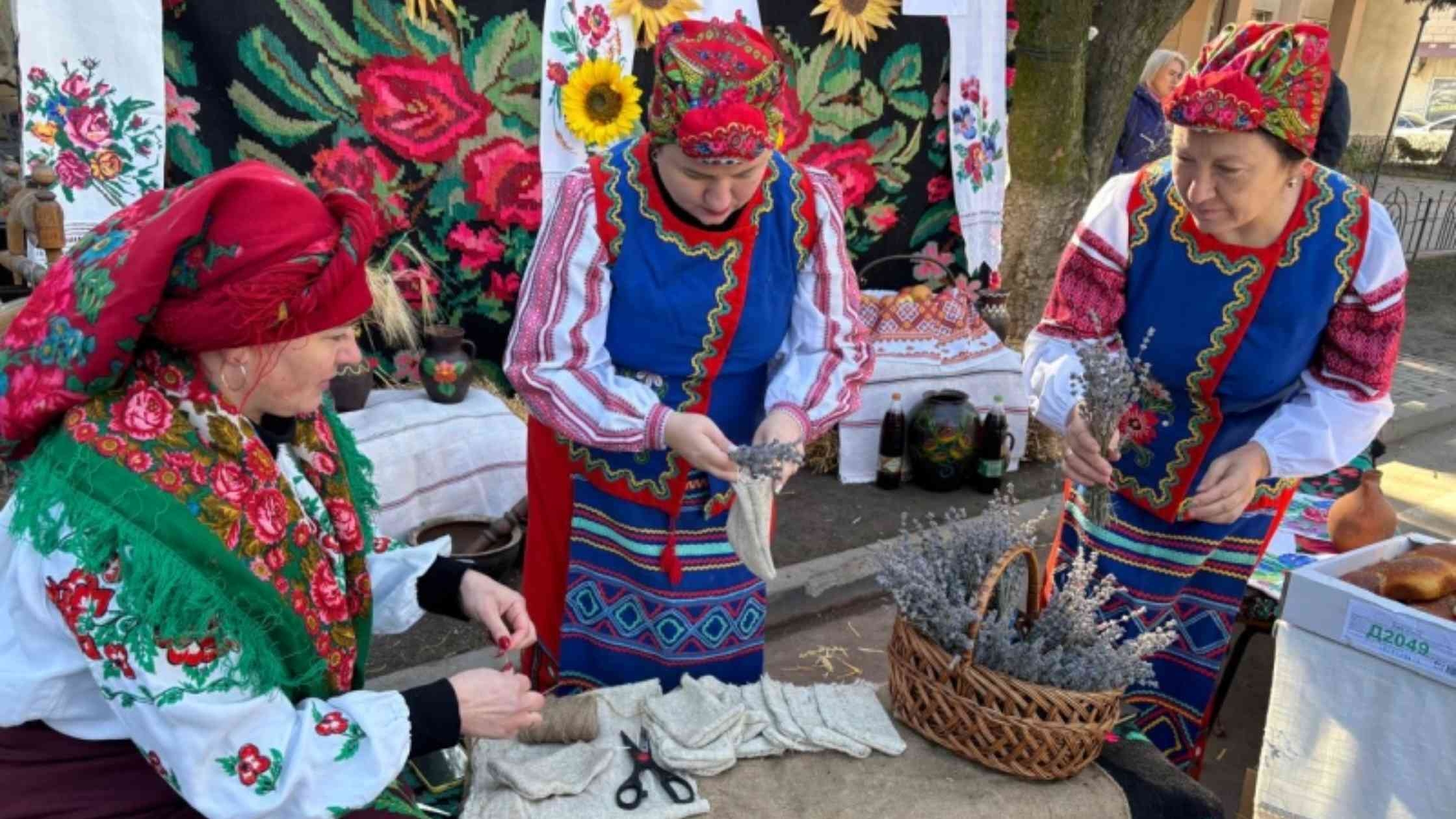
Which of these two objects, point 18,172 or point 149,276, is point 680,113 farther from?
point 18,172

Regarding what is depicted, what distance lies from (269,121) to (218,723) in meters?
3.22

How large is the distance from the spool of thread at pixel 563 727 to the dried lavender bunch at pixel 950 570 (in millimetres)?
590

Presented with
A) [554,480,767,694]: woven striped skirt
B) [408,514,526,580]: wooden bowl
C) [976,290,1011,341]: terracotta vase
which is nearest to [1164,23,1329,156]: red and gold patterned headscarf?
[554,480,767,694]: woven striped skirt

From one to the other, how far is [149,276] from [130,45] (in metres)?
2.90

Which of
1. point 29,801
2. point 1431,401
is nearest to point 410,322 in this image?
point 29,801

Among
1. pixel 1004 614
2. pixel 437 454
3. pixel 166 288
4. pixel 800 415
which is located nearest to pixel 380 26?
pixel 437 454

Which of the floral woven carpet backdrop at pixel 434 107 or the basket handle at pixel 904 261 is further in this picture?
the basket handle at pixel 904 261

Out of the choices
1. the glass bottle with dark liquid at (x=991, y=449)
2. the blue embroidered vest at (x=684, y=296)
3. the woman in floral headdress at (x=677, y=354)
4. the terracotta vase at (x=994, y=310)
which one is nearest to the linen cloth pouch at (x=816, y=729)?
the woman in floral headdress at (x=677, y=354)

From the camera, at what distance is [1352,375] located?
2.21 metres

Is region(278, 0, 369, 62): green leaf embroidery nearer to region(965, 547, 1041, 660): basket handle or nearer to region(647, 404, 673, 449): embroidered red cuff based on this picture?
region(647, 404, 673, 449): embroidered red cuff

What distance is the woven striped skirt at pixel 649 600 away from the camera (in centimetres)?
228

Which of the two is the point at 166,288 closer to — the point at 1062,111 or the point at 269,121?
the point at 269,121

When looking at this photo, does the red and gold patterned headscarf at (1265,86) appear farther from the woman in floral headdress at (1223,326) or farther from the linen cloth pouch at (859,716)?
the linen cloth pouch at (859,716)

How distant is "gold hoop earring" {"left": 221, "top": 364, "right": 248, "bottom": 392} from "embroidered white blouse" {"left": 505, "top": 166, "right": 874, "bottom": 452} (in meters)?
0.65
